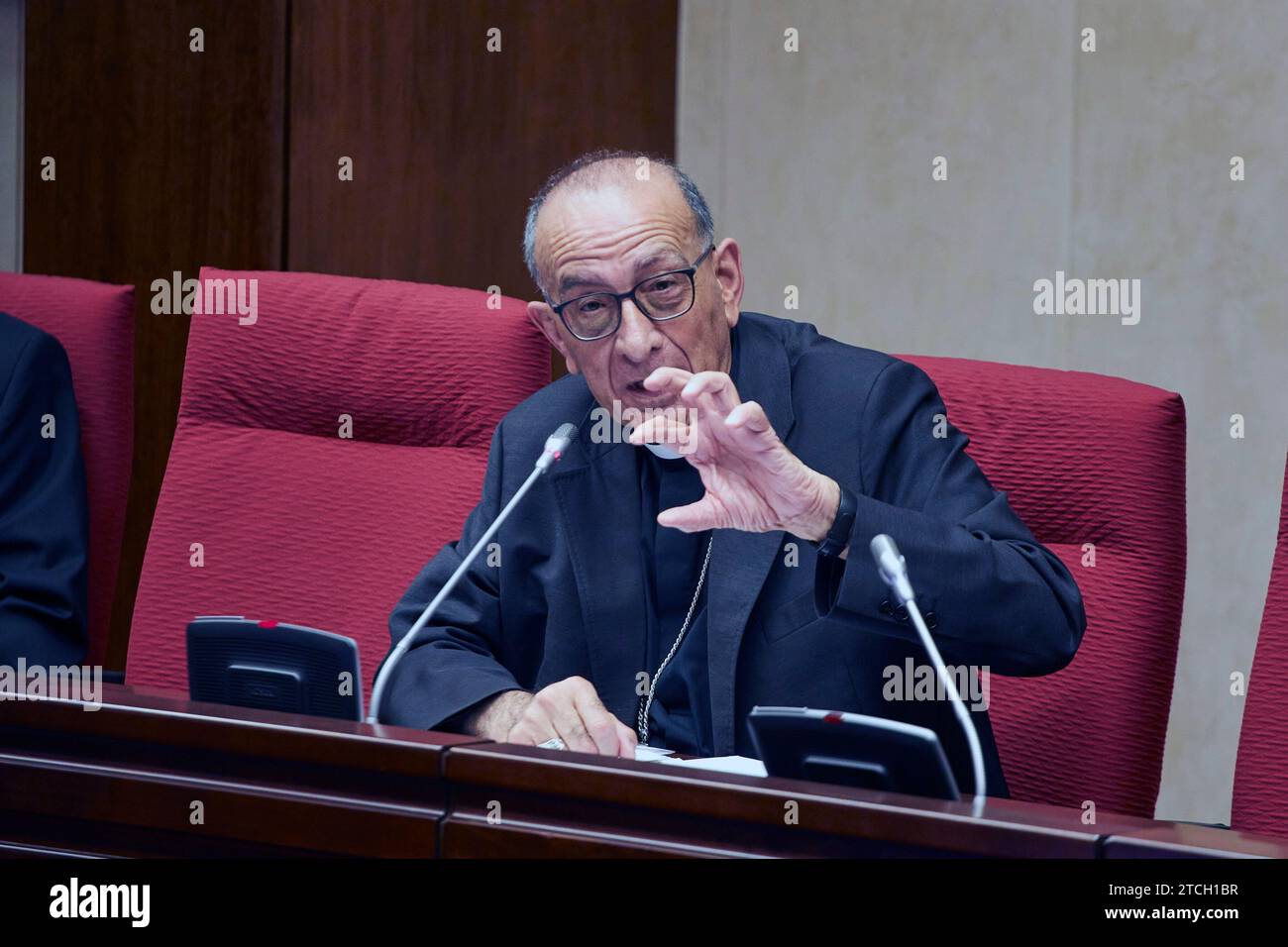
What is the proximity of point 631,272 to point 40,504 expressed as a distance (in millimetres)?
953

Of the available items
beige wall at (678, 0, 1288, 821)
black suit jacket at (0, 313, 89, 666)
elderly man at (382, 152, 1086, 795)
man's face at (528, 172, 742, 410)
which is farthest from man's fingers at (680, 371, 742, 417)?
beige wall at (678, 0, 1288, 821)

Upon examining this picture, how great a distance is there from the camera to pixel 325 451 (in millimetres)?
2162

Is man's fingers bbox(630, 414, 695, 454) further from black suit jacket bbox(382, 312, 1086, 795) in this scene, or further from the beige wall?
the beige wall

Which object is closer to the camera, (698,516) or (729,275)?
(698,516)

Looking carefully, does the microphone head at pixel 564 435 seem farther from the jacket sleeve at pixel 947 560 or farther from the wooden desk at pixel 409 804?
the wooden desk at pixel 409 804

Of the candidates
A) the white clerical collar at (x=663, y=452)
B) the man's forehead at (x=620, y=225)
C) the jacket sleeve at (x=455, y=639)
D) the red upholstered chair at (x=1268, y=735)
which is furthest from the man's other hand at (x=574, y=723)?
the red upholstered chair at (x=1268, y=735)

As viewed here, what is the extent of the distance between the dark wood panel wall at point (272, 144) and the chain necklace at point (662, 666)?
1361mm

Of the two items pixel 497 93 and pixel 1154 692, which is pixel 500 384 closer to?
pixel 1154 692

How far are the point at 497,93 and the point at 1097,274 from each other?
1.25m

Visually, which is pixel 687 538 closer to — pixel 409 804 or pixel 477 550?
pixel 477 550

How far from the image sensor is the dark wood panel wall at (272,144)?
2.80 meters

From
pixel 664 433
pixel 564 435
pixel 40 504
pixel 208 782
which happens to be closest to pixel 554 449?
pixel 564 435

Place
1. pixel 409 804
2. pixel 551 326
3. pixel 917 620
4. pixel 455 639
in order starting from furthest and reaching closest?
pixel 551 326, pixel 455 639, pixel 917 620, pixel 409 804
